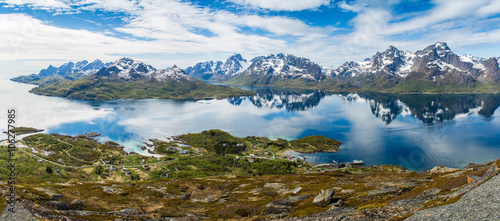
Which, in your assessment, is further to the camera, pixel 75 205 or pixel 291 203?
→ pixel 291 203

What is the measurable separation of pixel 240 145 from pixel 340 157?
77.7 m

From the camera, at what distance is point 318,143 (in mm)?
194750

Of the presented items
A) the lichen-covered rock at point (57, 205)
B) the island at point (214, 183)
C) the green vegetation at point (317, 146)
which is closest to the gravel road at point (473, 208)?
the island at point (214, 183)

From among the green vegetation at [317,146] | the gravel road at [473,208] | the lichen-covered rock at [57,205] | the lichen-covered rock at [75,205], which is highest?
the gravel road at [473,208]

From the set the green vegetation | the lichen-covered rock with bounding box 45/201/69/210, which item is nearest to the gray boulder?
the lichen-covered rock with bounding box 45/201/69/210

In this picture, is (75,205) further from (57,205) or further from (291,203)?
(291,203)

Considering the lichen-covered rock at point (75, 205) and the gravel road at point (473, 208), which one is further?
the lichen-covered rock at point (75, 205)

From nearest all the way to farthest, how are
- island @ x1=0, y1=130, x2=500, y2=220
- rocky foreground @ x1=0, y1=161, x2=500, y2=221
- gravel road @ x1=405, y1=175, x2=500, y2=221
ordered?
gravel road @ x1=405, y1=175, x2=500, y2=221
rocky foreground @ x1=0, y1=161, x2=500, y2=221
island @ x1=0, y1=130, x2=500, y2=220

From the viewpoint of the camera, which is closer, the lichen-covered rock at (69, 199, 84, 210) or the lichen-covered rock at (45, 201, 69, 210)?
the lichen-covered rock at (45, 201, 69, 210)

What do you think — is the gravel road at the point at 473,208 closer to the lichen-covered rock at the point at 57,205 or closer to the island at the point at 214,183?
the island at the point at 214,183

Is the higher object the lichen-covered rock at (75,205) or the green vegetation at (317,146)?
the lichen-covered rock at (75,205)

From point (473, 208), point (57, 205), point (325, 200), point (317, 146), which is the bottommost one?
point (317, 146)

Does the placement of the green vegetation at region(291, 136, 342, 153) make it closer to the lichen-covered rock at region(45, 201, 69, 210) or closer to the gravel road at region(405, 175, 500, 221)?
the gravel road at region(405, 175, 500, 221)

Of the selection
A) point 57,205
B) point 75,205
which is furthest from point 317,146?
point 57,205
